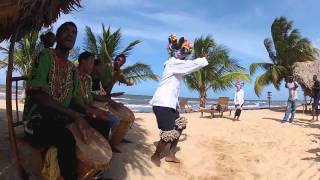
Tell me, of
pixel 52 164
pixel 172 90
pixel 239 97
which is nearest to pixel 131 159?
pixel 172 90

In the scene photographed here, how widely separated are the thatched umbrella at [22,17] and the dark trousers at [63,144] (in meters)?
0.59

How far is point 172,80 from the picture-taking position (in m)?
6.78

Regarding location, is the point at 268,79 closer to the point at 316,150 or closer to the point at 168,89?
the point at 316,150

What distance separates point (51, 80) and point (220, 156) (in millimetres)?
4441

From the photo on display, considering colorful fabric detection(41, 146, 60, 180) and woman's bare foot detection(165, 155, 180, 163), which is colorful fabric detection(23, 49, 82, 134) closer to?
colorful fabric detection(41, 146, 60, 180)

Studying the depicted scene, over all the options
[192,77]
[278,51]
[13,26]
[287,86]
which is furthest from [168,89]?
[278,51]

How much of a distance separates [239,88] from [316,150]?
6966 mm

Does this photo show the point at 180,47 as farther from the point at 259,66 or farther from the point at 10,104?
the point at 259,66

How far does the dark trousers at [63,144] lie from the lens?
432 cm

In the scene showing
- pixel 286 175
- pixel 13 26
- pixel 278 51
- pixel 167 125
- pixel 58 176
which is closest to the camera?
pixel 58 176

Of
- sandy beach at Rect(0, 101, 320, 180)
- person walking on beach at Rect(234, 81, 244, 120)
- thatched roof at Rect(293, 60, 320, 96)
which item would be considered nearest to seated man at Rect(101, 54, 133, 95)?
sandy beach at Rect(0, 101, 320, 180)

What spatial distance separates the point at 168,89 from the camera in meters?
6.73

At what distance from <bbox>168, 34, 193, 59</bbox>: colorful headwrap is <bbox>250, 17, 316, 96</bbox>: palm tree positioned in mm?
20039

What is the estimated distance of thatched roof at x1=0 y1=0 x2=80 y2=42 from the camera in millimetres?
4691
